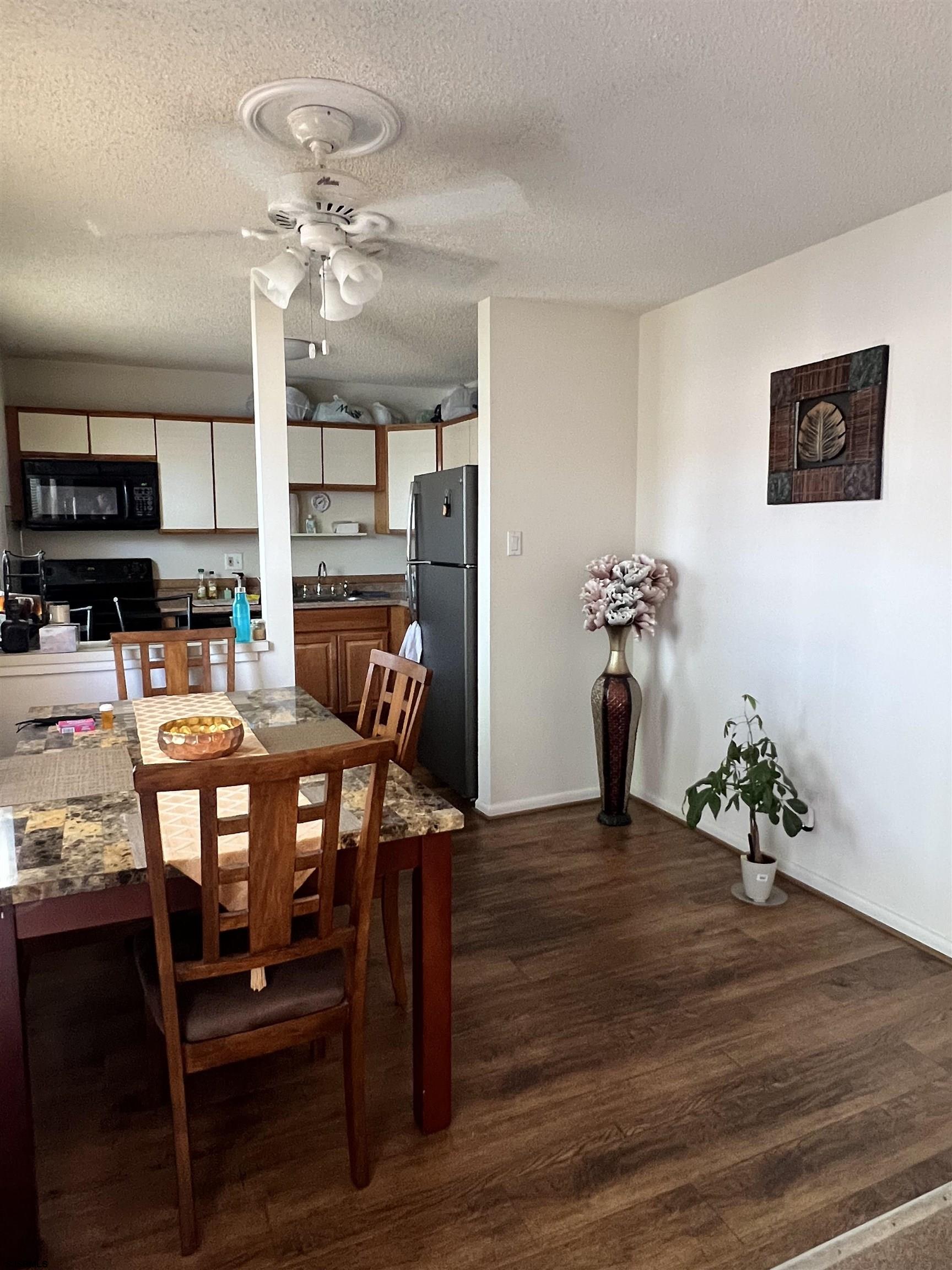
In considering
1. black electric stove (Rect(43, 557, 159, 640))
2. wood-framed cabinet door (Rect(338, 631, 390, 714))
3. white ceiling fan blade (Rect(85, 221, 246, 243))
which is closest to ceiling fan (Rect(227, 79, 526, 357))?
white ceiling fan blade (Rect(85, 221, 246, 243))

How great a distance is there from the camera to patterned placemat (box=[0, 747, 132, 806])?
175 centimetres

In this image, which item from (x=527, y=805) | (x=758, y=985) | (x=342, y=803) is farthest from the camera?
(x=527, y=805)

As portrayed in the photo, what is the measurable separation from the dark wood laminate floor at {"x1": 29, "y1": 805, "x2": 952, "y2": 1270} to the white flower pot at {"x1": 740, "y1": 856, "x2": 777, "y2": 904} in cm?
13

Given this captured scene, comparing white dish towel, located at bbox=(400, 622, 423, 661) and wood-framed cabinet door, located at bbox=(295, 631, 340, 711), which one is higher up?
white dish towel, located at bbox=(400, 622, 423, 661)

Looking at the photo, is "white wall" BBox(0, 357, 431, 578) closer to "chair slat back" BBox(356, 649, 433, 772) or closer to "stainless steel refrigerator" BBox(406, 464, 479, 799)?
"stainless steel refrigerator" BBox(406, 464, 479, 799)

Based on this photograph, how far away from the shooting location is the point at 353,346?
4414mm

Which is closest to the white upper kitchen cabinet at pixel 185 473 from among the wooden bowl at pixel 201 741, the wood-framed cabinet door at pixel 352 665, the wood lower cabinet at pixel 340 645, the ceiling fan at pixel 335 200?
the wood lower cabinet at pixel 340 645

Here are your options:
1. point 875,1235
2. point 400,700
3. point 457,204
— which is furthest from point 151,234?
point 875,1235

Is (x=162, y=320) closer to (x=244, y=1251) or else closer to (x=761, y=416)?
(x=761, y=416)

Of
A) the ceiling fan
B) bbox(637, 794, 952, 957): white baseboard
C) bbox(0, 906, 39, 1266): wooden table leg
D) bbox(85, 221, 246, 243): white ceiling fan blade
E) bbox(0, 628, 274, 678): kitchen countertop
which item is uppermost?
bbox(85, 221, 246, 243): white ceiling fan blade

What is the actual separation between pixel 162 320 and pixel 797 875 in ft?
12.3

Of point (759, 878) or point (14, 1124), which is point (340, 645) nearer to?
point (759, 878)

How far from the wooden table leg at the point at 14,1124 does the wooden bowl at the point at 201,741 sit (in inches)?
23.2

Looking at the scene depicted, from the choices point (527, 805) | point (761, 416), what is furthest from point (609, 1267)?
point (761, 416)
